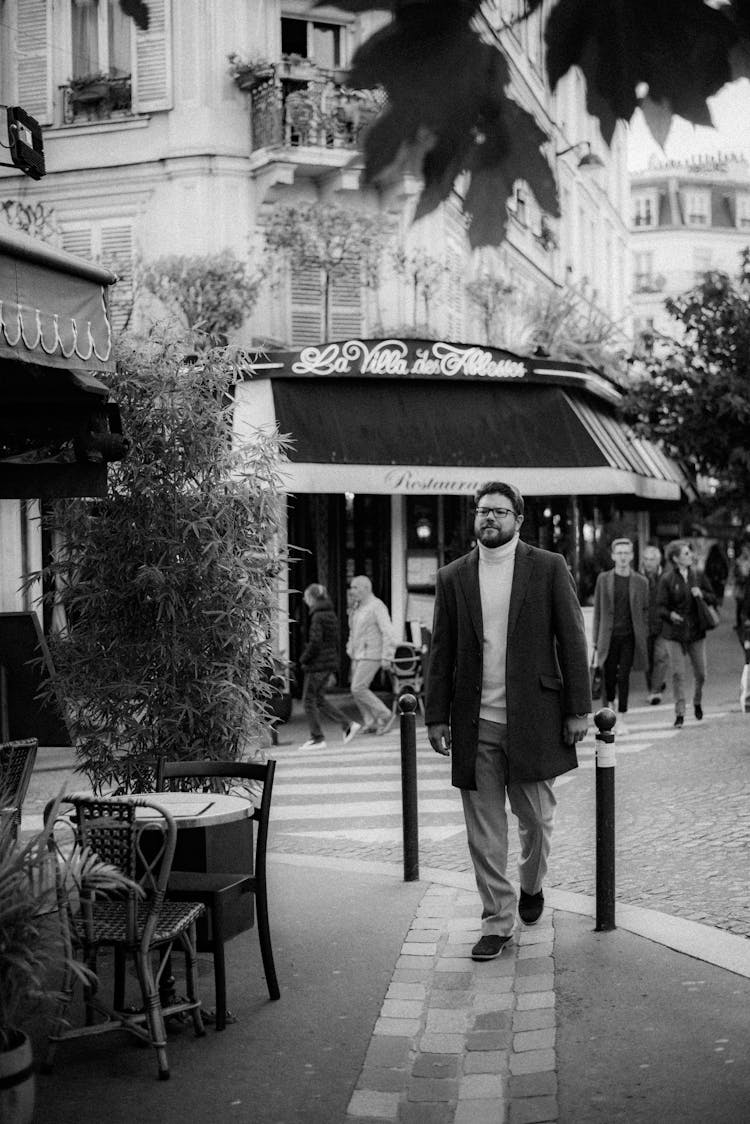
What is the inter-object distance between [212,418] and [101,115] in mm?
14296

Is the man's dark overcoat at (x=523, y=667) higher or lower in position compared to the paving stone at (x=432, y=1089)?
higher

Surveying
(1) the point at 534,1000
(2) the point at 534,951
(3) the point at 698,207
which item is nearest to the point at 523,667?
(2) the point at 534,951

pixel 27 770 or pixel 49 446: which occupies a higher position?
pixel 49 446

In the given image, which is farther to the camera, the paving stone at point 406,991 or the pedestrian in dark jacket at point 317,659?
the pedestrian in dark jacket at point 317,659

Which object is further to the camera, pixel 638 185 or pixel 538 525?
pixel 638 185

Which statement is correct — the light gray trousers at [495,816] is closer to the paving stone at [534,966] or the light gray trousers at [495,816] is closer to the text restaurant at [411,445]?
the paving stone at [534,966]

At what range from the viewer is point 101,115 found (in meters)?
20.4

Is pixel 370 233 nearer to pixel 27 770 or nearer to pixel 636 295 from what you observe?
pixel 27 770

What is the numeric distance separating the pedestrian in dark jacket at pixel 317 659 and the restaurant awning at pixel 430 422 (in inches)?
100

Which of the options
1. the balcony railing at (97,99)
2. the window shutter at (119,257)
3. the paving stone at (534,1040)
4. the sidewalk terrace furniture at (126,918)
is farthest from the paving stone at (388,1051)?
the balcony railing at (97,99)

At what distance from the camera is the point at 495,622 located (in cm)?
669

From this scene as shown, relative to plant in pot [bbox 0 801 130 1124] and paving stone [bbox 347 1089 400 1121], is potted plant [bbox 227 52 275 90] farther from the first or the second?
paving stone [bbox 347 1089 400 1121]

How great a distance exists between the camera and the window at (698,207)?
77.6 m

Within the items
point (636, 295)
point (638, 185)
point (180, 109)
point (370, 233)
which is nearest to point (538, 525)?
point (370, 233)
